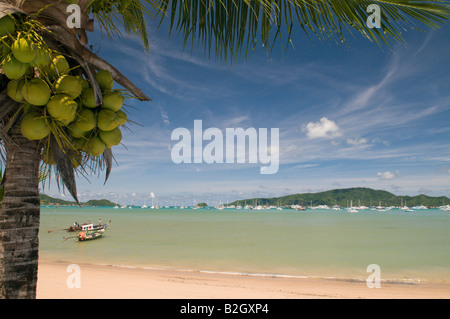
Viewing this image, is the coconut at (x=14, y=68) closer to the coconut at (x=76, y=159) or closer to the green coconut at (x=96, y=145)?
the green coconut at (x=96, y=145)

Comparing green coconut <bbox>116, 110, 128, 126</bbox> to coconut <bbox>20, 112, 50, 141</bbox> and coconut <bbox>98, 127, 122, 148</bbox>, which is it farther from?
coconut <bbox>20, 112, 50, 141</bbox>

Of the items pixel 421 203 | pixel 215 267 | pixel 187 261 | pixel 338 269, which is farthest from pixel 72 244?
pixel 421 203

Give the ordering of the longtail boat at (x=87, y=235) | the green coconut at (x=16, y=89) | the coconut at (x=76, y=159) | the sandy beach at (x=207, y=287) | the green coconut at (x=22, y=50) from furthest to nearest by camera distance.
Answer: the longtail boat at (x=87, y=235), the sandy beach at (x=207, y=287), the coconut at (x=76, y=159), the green coconut at (x=16, y=89), the green coconut at (x=22, y=50)

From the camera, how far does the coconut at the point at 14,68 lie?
0.90m

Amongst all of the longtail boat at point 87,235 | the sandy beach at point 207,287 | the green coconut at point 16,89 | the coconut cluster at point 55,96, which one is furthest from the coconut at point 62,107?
the longtail boat at point 87,235

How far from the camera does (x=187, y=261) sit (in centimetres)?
1691

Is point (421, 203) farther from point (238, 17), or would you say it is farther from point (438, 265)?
point (238, 17)

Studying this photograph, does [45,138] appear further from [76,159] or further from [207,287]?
[207,287]

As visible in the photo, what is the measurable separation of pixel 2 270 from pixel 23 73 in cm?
79

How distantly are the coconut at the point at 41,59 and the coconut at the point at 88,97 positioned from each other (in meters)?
0.15

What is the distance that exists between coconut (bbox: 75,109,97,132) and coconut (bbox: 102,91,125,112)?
0.07 metres

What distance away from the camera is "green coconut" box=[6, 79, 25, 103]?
3.24 ft

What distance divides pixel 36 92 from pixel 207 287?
1054 cm

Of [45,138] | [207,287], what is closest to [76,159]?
[45,138]
